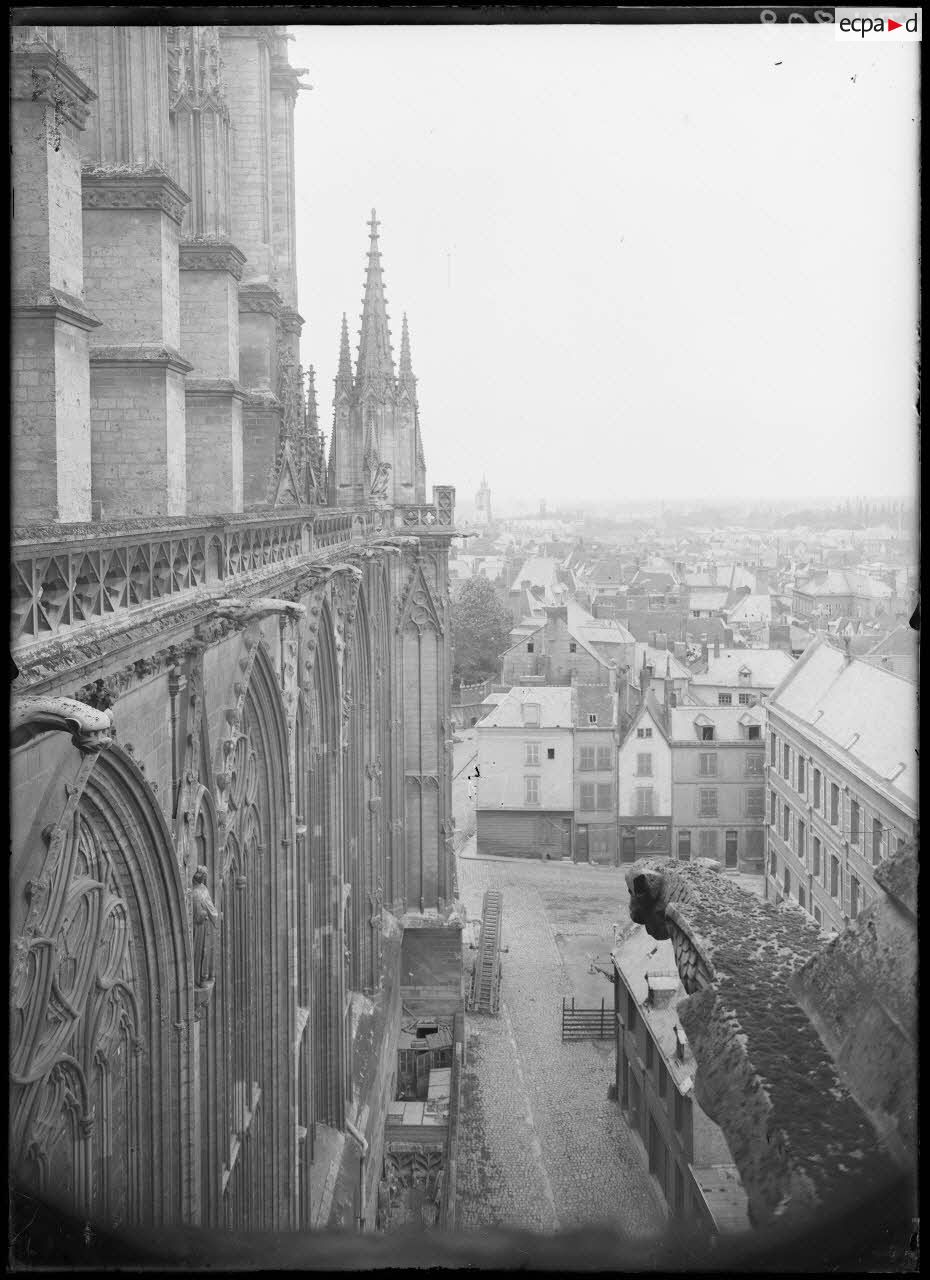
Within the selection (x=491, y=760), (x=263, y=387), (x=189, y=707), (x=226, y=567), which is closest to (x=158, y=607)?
(x=189, y=707)

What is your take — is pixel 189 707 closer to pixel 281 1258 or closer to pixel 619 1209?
pixel 281 1258

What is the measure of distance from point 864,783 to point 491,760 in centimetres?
2839

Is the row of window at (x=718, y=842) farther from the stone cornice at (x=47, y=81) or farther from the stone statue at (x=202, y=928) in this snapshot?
the stone cornice at (x=47, y=81)

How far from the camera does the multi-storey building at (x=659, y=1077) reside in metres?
18.7

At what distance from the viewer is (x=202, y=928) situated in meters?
9.82

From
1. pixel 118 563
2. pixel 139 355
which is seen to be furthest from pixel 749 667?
pixel 118 563

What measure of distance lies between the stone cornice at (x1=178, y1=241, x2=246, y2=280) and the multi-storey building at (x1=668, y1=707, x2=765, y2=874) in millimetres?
24775

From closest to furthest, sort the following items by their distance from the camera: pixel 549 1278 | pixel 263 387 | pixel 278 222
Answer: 1. pixel 549 1278
2. pixel 263 387
3. pixel 278 222

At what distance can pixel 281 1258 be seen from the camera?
16.9 ft

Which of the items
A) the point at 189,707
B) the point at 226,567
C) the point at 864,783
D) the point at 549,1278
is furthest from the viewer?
the point at 864,783

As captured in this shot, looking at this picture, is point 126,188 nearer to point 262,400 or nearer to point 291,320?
point 262,400

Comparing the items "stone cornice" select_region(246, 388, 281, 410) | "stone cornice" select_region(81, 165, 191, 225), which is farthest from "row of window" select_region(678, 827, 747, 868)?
"stone cornice" select_region(81, 165, 191, 225)

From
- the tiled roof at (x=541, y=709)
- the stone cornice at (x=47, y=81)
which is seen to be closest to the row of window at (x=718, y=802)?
the tiled roof at (x=541, y=709)

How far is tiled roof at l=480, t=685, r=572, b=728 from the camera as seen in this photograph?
43.6 metres
